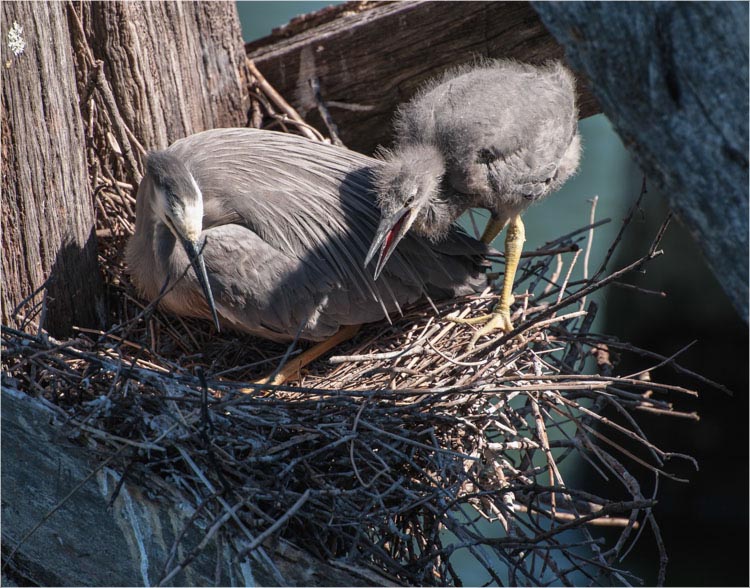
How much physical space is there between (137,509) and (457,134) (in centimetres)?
146

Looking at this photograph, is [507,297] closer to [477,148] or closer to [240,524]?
[477,148]

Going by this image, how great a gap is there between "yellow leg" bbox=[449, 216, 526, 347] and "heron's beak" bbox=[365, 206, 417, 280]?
369 mm

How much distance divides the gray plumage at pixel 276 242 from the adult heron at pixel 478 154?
14cm

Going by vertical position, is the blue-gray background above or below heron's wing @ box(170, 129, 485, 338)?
below

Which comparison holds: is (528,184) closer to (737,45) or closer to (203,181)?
(203,181)

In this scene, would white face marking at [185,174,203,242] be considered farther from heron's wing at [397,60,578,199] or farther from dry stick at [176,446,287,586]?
dry stick at [176,446,287,586]

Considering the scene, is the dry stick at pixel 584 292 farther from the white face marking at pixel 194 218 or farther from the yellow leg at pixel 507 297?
the white face marking at pixel 194 218

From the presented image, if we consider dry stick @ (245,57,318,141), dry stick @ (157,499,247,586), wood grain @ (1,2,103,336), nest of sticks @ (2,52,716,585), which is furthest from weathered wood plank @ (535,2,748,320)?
dry stick @ (245,57,318,141)

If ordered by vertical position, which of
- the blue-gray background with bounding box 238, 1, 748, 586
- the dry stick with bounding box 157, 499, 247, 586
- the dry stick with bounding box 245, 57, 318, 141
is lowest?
the blue-gray background with bounding box 238, 1, 748, 586

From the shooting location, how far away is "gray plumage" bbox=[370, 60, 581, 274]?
261 centimetres

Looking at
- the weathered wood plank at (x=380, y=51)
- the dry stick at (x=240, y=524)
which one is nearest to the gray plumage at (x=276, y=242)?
the weathered wood plank at (x=380, y=51)

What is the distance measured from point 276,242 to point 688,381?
3.25m

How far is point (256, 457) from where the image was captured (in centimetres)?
207

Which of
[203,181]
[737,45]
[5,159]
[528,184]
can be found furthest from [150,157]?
[737,45]
